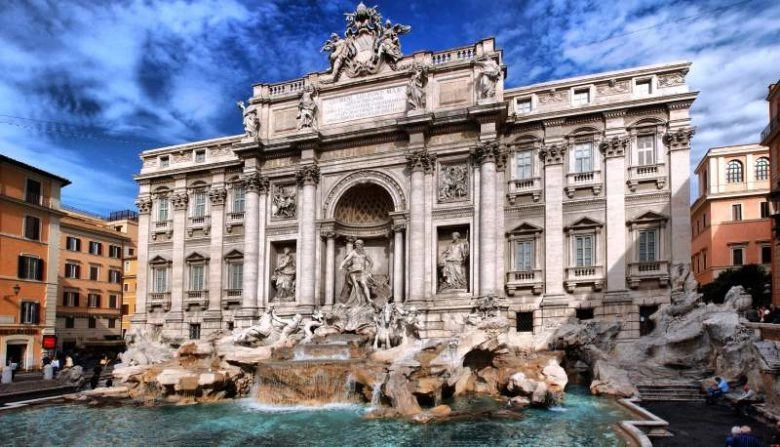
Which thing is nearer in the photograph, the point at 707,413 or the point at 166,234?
the point at 707,413

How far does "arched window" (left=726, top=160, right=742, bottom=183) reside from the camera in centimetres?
4741

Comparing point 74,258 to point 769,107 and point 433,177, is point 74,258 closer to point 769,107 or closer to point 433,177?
point 433,177

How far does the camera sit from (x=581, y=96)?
2756 cm

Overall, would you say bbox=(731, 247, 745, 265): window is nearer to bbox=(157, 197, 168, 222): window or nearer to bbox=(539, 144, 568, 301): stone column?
bbox=(539, 144, 568, 301): stone column

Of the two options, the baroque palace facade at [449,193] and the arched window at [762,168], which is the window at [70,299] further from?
the arched window at [762,168]

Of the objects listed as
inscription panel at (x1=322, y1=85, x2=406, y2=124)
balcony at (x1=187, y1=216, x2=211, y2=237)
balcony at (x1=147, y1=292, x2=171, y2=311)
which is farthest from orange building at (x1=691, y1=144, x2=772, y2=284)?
balcony at (x1=147, y1=292, x2=171, y2=311)

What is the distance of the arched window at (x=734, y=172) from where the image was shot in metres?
47.4

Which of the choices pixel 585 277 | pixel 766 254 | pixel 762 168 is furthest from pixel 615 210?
pixel 762 168

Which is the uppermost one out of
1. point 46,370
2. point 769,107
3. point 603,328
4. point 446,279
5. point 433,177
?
point 769,107

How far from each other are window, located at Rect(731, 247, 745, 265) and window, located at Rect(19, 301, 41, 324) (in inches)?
1901

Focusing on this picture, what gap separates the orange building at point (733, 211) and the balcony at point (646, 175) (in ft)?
75.5

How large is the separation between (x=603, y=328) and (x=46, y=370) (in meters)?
25.7

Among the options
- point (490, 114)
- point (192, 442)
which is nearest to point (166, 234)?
point (490, 114)

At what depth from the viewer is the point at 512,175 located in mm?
28078
